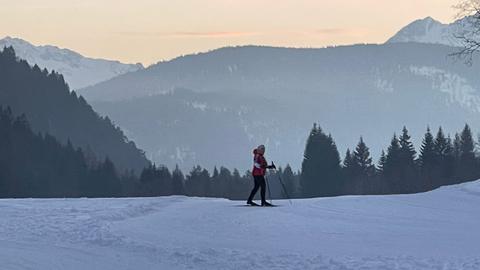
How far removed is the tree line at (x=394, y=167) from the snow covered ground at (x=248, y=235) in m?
85.4

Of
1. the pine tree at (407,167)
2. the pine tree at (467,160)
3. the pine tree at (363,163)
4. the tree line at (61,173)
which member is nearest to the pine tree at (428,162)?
the pine tree at (407,167)

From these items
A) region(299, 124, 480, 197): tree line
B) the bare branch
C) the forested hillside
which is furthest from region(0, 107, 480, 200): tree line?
the bare branch

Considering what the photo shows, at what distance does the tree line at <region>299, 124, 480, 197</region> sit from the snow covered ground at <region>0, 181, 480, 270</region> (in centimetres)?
8536

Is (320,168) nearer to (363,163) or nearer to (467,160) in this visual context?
(363,163)

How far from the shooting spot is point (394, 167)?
382 feet

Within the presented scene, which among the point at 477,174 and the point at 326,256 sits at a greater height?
the point at 477,174

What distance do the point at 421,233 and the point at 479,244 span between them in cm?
194

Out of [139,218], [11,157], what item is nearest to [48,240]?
[139,218]

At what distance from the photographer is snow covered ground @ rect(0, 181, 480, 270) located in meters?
15.7

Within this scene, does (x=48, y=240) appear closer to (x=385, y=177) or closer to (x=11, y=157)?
(x=11, y=157)

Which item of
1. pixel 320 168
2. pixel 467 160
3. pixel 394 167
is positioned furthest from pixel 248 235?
pixel 320 168

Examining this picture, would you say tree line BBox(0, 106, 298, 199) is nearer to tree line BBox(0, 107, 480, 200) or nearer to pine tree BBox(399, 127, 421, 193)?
tree line BBox(0, 107, 480, 200)

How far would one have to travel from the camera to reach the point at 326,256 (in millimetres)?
15805

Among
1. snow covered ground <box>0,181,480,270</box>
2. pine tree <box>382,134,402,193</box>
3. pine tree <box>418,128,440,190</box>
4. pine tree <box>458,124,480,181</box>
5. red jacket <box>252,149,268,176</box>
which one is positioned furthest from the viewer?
pine tree <box>382,134,402,193</box>
